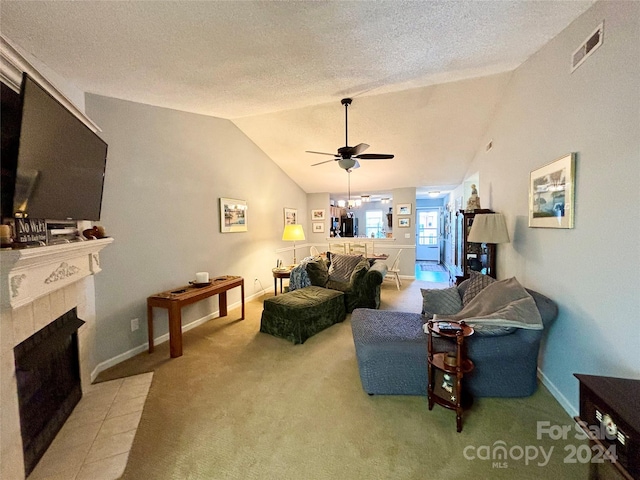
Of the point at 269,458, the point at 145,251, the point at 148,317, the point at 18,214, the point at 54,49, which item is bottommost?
the point at 269,458

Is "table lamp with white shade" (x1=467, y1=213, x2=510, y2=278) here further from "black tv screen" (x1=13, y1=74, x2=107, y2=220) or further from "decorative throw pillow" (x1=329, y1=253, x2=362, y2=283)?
"black tv screen" (x1=13, y1=74, x2=107, y2=220)

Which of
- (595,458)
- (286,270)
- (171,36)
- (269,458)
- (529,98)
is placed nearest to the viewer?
(595,458)

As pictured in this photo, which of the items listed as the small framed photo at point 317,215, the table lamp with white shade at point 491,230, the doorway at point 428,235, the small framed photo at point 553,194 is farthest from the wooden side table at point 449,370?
the doorway at point 428,235

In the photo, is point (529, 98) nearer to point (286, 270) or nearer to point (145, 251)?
point (286, 270)

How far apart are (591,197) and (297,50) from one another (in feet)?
7.86

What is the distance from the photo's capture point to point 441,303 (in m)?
2.93

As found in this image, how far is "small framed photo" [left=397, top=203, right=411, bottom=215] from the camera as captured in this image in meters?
6.89

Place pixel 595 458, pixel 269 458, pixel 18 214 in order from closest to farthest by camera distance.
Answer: pixel 595 458 < pixel 18 214 < pixel 269 458

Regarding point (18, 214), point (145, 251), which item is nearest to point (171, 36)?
point (18, 214)

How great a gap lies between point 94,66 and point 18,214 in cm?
137

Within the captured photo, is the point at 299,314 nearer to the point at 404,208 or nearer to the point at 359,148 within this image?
the point at 359,148

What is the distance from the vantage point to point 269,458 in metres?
1.63

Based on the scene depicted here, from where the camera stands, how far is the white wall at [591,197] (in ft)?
4.96

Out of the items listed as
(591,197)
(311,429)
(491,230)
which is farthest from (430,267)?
(311,429)
